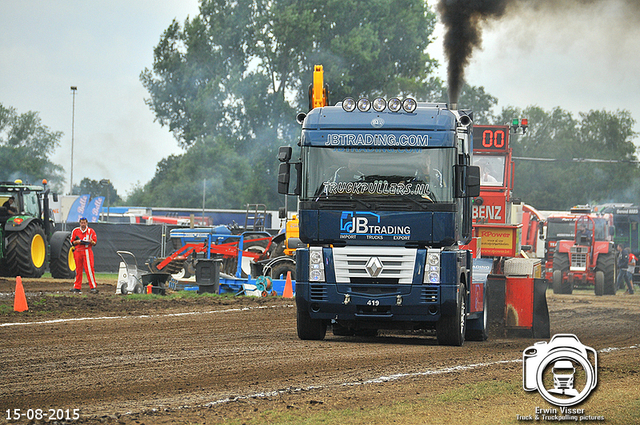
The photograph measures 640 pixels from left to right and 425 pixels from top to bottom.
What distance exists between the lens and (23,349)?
1030 centimetres

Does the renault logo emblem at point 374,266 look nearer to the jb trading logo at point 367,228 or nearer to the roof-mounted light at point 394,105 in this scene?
the jb trading logo at point 367,228

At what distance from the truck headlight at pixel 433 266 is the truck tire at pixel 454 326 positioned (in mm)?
469

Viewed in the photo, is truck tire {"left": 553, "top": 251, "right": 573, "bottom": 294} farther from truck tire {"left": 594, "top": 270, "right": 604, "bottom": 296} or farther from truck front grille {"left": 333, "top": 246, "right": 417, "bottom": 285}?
truck front grille {"left": 333, "top": 246, "right": 417, "bottom": 285}

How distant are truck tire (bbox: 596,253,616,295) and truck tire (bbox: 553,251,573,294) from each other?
1.12m

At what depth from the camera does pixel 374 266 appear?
11023 millimetres

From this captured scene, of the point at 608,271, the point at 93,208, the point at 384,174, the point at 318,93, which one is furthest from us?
the point at 93,208

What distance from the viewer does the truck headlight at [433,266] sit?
11.0 m

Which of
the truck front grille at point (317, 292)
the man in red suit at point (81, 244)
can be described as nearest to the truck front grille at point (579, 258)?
the man in red suit at point (81, 244)

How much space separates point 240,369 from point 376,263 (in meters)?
2.78

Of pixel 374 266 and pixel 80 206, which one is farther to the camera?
pixel 80 206

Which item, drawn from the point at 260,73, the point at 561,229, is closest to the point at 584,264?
the point at 561,229

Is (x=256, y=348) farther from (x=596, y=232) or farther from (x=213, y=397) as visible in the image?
(x=596, y=232)
